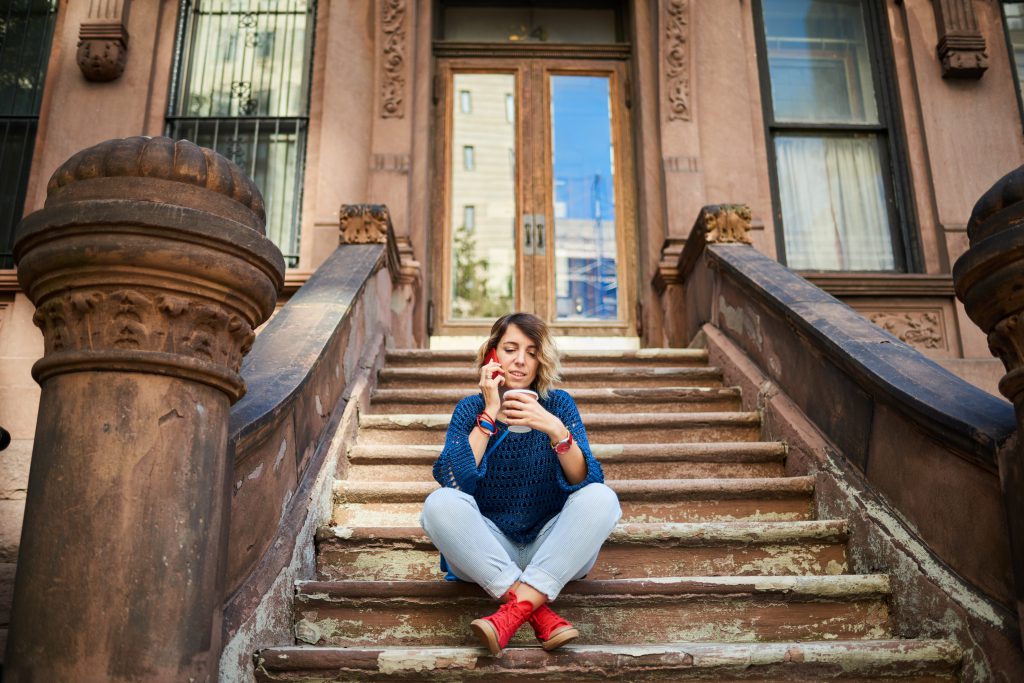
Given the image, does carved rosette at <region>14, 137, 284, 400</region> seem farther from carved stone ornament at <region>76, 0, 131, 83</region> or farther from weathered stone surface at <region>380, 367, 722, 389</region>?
carved stone ornament at <region>76, 0, 131, 83</region>

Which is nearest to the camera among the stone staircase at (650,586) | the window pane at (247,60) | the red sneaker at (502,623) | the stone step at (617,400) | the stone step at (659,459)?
the red sneaker at (502,623)

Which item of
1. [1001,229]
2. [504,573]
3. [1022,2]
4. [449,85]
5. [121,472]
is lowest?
[504,573]

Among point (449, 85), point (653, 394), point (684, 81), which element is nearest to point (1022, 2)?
point (684, 81)

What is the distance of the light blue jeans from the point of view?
262 centimetres

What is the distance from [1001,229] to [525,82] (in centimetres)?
648

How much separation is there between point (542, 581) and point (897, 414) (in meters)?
1.45

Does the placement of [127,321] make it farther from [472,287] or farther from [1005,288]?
[472,287]

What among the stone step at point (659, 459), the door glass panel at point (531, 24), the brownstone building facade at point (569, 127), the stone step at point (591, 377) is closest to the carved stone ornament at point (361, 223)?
the stone step at point (591, 377)

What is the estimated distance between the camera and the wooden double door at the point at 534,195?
307 inches

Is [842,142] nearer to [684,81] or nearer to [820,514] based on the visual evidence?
[684,81]

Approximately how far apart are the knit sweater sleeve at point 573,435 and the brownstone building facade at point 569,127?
13.3ft

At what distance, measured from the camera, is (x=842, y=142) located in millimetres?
7922

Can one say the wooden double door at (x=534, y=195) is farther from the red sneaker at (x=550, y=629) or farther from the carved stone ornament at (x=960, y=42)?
the red sneaker at (x=550, y=629)

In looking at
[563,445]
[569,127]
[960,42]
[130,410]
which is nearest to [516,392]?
[563,445]
